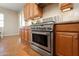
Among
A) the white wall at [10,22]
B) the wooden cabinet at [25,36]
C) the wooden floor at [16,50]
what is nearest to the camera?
the wooden floor at [16,50]

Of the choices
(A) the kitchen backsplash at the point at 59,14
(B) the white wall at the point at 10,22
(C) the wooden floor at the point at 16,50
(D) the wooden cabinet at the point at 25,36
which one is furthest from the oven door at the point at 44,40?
(B) the white wall at the point at 10,22

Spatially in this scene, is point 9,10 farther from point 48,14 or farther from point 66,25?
point 66,25

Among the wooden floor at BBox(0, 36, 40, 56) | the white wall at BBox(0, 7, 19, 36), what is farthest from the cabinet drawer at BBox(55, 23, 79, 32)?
the white wall at BBox(0, 7, 19, 36)

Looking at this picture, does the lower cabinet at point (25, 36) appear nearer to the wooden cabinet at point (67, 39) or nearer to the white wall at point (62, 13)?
the white wall at point (62, 13)

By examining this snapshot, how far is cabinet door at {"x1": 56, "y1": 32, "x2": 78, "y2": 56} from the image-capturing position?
175 cm

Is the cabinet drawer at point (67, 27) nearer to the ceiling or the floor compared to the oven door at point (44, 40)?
nearer to the ceiling

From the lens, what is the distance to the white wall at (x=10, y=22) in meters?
10.1

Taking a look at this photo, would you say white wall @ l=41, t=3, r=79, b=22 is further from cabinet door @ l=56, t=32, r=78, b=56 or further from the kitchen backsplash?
cabinet door @ l=56, t=32, r=78, b=56

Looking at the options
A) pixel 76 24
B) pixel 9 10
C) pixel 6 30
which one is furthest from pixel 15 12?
pixel 76 24

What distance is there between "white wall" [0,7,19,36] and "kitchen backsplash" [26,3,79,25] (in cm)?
639

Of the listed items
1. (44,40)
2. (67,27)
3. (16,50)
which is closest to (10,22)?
(16,50)

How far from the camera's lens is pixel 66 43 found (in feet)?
6.45

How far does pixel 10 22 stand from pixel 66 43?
9088 millimetres

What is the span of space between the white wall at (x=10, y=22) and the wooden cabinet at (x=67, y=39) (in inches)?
329
